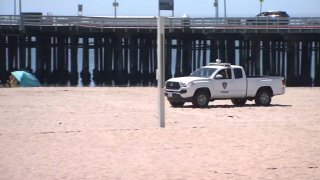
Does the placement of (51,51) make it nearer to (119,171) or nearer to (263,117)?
(263,117)

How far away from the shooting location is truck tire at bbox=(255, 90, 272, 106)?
20984 mm

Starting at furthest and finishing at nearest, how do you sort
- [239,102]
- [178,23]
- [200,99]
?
[178,23]
[239,102]
[200,99]

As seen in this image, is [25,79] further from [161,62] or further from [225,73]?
[161,62]

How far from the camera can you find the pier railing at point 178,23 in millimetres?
39094

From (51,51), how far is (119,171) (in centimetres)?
3474

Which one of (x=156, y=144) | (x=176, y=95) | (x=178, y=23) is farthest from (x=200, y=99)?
(x=178, y=23)

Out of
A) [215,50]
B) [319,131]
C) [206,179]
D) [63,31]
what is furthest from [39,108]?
[215,50]

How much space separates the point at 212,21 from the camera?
40.1 metres

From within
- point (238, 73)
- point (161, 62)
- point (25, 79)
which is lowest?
point (25, 79)

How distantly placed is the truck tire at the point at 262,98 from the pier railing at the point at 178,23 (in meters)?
18.4

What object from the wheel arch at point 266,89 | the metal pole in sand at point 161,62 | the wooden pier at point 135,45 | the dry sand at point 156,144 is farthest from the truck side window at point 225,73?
the wooden pier at point 135,45

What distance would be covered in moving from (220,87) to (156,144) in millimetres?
9258

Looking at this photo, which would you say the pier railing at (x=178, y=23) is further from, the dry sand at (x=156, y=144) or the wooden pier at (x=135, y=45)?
the dry sand at (x=156, y=144)

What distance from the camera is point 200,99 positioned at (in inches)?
776
